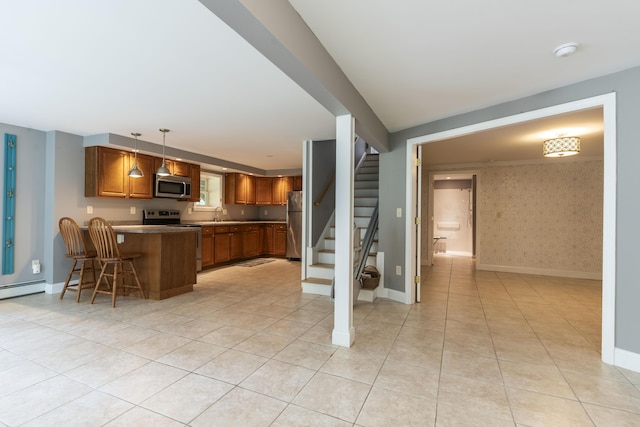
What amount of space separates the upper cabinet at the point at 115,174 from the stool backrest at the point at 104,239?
3.34 feet

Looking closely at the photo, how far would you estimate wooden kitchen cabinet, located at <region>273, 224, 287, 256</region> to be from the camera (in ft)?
23.9

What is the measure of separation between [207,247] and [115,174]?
197 cm

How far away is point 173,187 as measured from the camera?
5.34 metres

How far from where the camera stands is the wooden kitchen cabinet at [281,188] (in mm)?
7527

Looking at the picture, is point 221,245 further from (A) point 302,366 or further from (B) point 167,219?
(A) point 302,366

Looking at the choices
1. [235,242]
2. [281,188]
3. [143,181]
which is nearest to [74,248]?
[143,181]

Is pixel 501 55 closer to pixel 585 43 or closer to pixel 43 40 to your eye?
pixel 585 43

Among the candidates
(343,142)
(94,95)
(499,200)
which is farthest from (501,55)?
(499,200)

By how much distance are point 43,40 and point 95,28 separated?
1.47 ft

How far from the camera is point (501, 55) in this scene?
2045 mm

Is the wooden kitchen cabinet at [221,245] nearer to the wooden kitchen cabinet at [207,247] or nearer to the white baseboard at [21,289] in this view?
the wooden kitchen cabinet at [207,247]

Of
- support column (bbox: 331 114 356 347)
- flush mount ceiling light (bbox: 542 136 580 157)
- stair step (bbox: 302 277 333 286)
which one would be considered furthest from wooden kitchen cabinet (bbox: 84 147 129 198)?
flush mount ceiling light (bbox: 542 136 580 157)

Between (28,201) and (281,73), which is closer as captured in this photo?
(281,73)

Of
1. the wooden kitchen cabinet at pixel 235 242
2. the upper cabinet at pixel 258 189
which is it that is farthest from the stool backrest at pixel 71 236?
the upper cabinet at pixel 258 189
